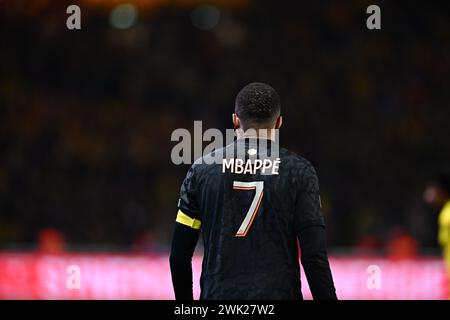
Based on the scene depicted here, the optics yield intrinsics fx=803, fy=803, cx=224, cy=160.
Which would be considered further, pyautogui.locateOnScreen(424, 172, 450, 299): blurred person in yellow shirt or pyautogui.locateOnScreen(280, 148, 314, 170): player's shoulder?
pyautogui.locateOnScreen(424, 172, 450, 299): blurred person in yellow shirt

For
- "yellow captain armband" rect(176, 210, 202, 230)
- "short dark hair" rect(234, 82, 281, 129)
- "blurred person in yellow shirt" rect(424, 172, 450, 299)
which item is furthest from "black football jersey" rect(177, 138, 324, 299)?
"blurred person in yellow shirt" rect(424, 172, 450, 299)

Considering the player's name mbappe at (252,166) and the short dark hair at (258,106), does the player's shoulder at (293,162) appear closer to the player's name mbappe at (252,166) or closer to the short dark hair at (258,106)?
the player's name mbappe at (252,166)

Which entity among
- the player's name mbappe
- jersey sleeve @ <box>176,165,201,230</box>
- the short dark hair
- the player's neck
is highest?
the short dark hair

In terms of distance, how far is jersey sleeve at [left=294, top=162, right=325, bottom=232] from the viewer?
11.0ft

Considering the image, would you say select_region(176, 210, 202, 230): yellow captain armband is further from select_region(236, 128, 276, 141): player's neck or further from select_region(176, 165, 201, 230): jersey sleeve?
select_region(236, 128, 276, 141): player's neck

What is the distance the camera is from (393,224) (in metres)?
12.0

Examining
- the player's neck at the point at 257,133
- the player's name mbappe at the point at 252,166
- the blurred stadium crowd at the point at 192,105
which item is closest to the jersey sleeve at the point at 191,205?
the player's name mbappe at the point at 252,166

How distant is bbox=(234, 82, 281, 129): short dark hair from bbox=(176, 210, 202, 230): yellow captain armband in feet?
1.59

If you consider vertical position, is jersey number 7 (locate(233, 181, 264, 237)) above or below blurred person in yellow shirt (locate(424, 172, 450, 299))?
above

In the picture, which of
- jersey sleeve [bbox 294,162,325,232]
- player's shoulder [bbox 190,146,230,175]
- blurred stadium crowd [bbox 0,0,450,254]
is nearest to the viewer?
jersey sleeve [bbox 294,162,325,232]

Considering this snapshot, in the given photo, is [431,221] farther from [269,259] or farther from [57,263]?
[269,259]

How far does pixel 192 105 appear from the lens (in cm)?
1366

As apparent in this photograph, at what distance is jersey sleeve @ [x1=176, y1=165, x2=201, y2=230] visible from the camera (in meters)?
3.48

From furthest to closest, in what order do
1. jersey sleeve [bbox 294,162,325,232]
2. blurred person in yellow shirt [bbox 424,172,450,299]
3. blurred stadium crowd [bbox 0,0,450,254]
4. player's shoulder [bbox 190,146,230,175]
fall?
1. blurred stadium crowd [bbox 0,0,450,254]
2. blurred person in yellow shirt [bbox 424,172,450,299]
3. player's shoulder [bbox 190,146,230,175]
4. jersey sleeve [bbox 294,162,325,232]
